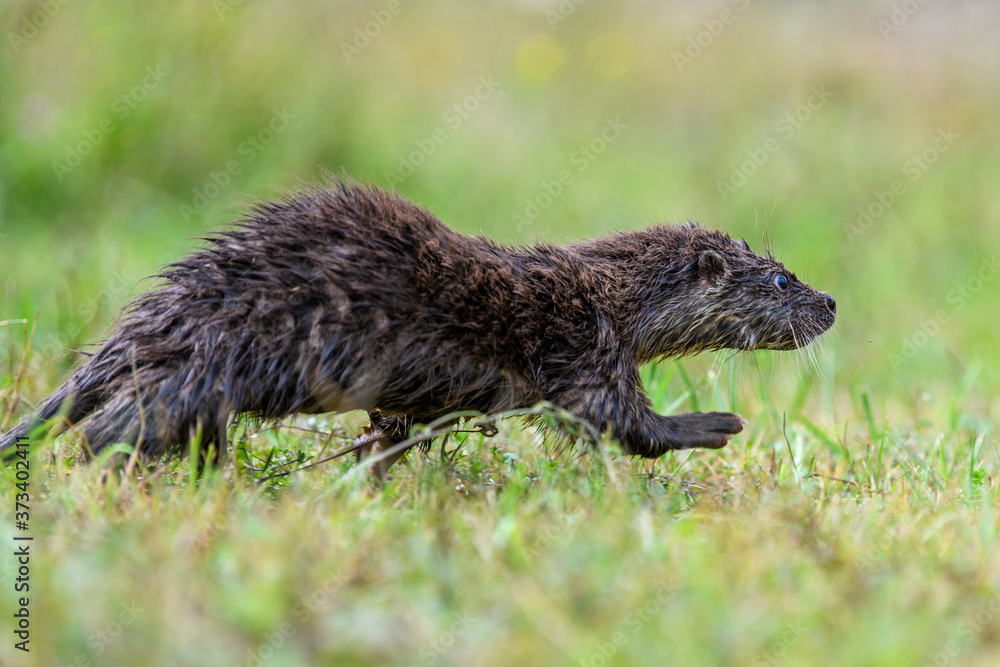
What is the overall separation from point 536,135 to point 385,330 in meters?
7.30

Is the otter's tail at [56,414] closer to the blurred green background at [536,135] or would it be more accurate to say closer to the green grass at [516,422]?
the green grass at [516,422]

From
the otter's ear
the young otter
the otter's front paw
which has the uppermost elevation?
the otter's ear

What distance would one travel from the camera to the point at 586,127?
37.3 feet

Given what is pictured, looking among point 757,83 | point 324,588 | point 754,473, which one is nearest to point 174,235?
point 754,473

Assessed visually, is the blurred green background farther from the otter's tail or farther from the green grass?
the otter's tail

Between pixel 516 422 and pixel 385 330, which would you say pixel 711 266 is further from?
pixel 385 330

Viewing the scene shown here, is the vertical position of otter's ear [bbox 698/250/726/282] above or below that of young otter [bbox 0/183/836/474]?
above

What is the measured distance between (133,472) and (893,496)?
290cm

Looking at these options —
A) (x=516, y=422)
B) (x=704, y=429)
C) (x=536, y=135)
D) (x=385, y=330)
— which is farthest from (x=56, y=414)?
(x=536, y=135)

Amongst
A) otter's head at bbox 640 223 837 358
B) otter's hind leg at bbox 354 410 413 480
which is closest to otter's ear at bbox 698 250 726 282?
otter's head at bbox 640 223 837 358

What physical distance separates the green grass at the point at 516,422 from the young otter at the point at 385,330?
A: 0.80 ft

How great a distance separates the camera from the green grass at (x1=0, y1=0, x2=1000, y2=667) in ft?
8.20

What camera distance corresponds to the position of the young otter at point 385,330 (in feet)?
11.3

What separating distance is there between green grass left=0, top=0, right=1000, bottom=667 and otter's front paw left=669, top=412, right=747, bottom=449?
0.75 ft
